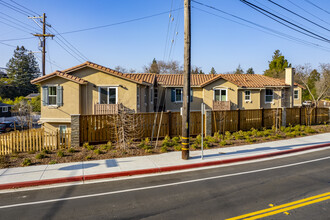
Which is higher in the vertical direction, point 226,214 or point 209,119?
point 209,119

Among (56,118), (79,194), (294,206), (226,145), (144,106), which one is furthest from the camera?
(144,106)

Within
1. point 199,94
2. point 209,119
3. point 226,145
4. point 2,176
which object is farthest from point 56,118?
point 199,94

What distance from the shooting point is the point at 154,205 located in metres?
6.18

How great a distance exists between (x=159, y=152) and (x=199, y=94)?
1531 centimetres

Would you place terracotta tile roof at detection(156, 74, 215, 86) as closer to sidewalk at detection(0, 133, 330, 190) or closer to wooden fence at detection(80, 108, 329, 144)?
wooden fence at detection(80, 108, 329, 144)

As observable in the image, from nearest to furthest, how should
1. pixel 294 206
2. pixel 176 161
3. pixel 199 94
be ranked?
pixel 294 206
pixel 176 161
pixel 199 94

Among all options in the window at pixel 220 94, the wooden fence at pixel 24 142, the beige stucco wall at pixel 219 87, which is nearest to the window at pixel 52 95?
the wooden fence at pixel 24 142

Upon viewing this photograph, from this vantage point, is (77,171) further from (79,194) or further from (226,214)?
(226,214)

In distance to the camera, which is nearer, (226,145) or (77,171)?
(77,171)

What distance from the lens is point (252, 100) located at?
1047 inches

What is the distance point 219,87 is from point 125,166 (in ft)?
59.3

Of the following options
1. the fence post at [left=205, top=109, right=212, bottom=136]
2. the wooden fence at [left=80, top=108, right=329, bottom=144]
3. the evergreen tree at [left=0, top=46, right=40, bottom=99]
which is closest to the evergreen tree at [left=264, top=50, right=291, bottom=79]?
the wooden fence at [left=80, top=108, right=329, bottom=144]

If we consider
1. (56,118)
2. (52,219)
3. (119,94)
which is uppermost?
(119,94)

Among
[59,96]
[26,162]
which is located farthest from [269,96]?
[26,162]
